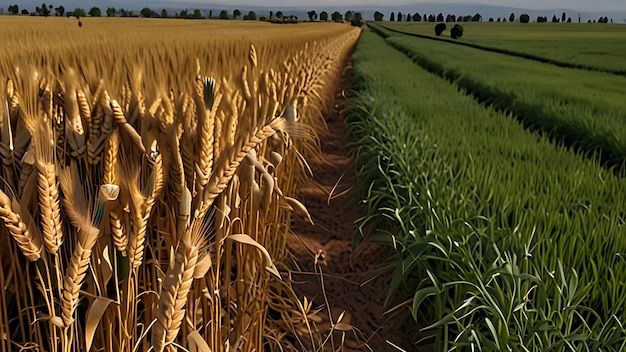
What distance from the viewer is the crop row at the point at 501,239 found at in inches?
60.1

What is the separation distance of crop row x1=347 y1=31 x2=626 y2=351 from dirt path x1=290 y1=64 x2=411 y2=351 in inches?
4.9

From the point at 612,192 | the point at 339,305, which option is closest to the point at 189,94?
the point at 339,305

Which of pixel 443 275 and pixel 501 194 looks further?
pixel 501 194

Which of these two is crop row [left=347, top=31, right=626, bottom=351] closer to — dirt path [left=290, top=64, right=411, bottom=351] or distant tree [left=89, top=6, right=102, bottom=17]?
dirt path [left=290, top=64, right=411, bottom=351]

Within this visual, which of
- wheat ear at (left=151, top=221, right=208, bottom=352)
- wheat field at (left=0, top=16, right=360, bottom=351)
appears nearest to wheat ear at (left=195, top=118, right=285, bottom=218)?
wheat field at (left=0, top=16, right=360, bottom=351)

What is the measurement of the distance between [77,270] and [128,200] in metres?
0.15

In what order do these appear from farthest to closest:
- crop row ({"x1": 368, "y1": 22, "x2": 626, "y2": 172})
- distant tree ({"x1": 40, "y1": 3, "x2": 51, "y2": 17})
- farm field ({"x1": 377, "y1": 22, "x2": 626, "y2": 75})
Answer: distant tree ({"x1": 40, "y1": 3, "x2": 51, "y2": 17}), farm field ({"x1": 377, "y1": 22, "x2": 626, "y2": 75}), crop row ({"x1": 368, "y1": 22, "x2": 626, "y2": 172})

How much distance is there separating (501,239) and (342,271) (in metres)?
0.90

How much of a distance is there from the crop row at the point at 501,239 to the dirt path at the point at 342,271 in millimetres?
125

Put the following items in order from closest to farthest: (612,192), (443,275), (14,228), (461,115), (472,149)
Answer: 1. (14,228)
2. (443,275)
3. (612,192)
4. (472,149)
5. (461,115)

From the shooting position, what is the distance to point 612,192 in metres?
2.68

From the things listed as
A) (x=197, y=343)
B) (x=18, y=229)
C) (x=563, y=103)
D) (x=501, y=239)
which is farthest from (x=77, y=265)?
(x=563, y=103)

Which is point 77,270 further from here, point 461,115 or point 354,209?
point 461,115

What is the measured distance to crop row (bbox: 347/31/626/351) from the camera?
153 centimetres
